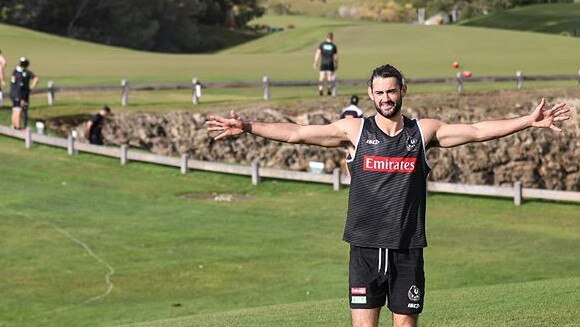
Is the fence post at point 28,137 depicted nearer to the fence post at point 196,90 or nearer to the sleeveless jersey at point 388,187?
the fence post at point 196,90

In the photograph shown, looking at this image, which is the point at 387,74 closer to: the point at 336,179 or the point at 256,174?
the point at 336,179

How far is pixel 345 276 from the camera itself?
77.2 ft

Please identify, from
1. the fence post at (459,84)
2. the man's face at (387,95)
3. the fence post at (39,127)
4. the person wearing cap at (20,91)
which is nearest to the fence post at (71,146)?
the person wearing cap at (20,91)

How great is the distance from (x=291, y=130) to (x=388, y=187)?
2.68 feet

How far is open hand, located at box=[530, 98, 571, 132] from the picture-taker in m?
9.61

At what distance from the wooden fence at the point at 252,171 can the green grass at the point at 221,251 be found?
0.96 ft

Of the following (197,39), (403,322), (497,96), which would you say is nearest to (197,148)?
(497,96)

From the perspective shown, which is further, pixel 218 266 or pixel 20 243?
pixel 20 243

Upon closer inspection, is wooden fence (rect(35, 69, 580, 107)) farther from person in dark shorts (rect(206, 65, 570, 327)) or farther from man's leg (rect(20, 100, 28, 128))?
person in dark shorts (rect(206, 65, 570, 327))

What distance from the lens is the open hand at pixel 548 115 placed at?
378 inches

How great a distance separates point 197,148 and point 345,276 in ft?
59.8

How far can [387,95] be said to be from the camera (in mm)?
9406

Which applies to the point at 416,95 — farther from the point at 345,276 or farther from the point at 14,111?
the point at 345,276

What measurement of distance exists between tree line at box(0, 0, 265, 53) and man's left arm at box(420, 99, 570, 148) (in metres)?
81.6
